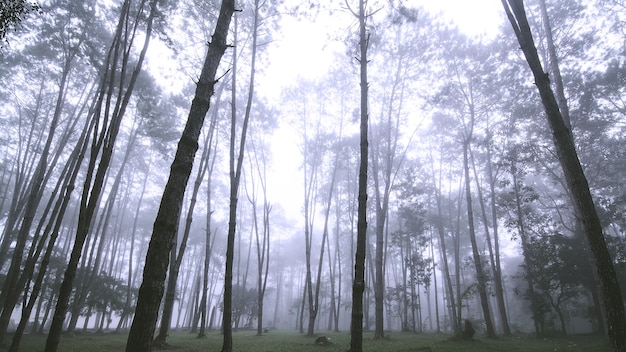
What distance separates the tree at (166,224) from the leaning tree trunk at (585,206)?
16.1 ft

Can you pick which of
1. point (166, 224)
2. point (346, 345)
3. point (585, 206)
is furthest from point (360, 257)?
point (346, 345)

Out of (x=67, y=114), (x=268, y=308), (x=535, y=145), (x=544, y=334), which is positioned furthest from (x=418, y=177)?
(x=268, y=308)

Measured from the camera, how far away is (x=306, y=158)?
20.7 meters

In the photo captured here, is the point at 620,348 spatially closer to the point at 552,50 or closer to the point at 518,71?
the point at 552,50

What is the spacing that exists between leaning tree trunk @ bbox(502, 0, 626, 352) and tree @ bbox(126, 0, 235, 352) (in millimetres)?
4920

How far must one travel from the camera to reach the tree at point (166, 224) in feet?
8.23

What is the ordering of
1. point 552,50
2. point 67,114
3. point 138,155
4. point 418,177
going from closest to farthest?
1. point 552,50
2. point 67,114
3. point 138,155
4. point 418,177

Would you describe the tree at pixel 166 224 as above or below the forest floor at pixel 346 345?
above

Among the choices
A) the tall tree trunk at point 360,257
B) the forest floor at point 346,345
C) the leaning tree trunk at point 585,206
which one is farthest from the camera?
the forest floor at point 346,345

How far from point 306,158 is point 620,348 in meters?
17.9

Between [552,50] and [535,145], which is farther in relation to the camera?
[535,145]

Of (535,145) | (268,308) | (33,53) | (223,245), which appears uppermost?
(33,53)

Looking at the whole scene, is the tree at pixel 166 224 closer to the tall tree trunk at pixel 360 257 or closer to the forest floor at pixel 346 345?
the tall tree trunk at pixel 360 257

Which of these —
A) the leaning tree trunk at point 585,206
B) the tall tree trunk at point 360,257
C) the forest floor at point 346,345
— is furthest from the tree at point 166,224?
the forest floor at point 346,345
